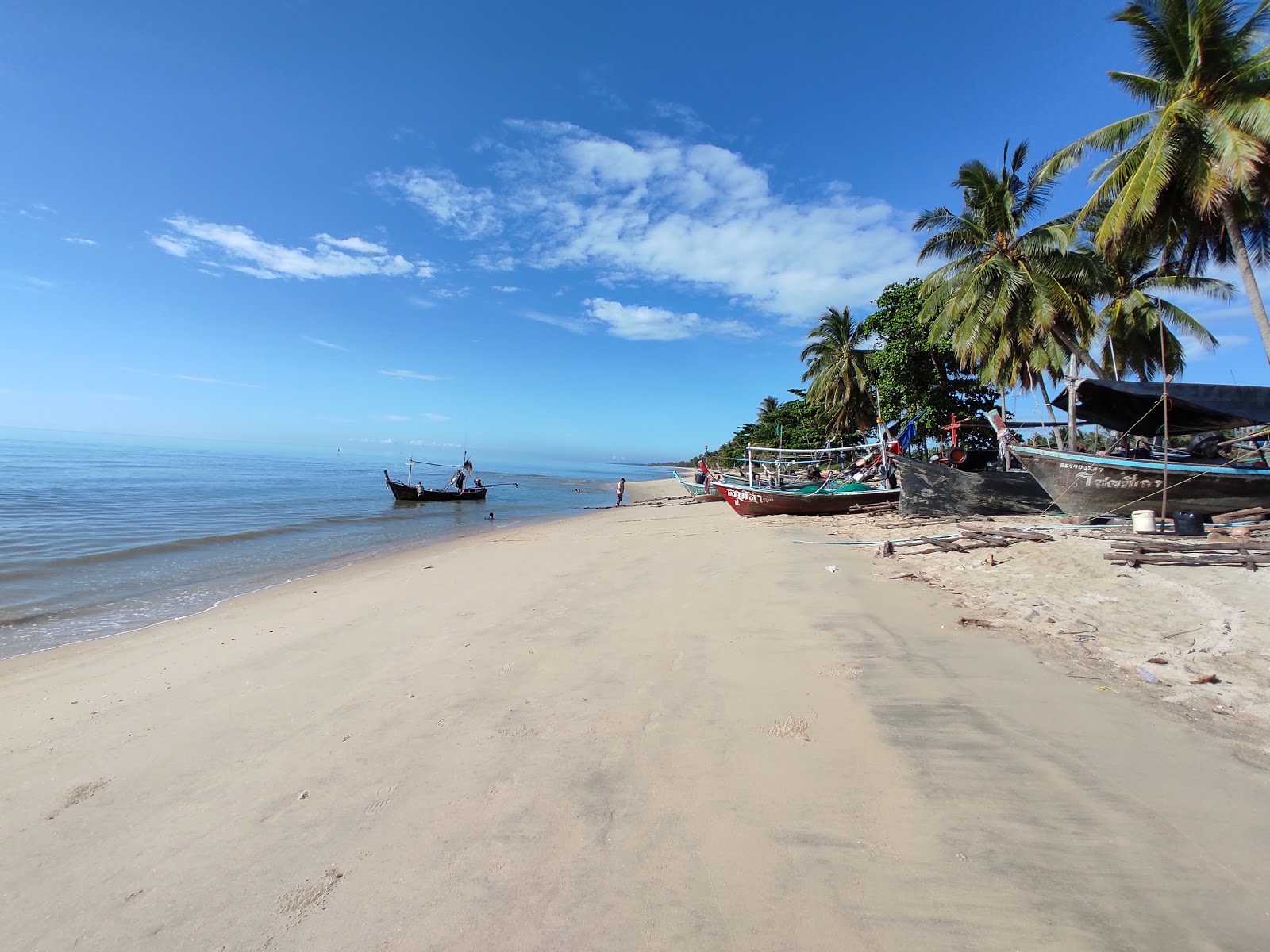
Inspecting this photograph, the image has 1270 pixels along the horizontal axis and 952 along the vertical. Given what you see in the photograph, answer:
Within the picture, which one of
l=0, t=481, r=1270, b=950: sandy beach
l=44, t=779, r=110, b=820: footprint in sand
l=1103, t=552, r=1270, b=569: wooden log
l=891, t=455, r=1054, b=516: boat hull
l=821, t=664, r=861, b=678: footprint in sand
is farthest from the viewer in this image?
l=891, t=455, r=1054, b=516: boat hull

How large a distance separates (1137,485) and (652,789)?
13.2m

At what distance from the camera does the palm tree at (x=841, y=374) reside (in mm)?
32656

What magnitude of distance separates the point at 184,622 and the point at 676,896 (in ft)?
27.6

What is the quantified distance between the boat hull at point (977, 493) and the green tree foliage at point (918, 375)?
36.6 ft

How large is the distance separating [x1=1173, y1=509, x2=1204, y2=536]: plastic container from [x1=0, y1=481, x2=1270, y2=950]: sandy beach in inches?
131

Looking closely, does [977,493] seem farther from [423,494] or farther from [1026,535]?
[423,494]

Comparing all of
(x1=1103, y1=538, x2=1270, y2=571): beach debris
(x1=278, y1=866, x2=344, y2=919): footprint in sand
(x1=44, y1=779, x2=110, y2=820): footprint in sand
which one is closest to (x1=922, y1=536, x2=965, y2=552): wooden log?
(x1=1103, y1=538, x2=1270, y2=571): beach debris

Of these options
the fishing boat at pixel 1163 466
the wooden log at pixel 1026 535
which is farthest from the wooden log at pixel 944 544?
the fishing boat at pixel 1163 466

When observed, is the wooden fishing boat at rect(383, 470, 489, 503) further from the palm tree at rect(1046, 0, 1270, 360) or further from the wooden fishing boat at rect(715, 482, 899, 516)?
the palm tree at rect(1046, 0, 1270, 360)

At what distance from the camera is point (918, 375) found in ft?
81.9

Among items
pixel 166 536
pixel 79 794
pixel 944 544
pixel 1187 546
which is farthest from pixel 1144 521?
pixel 166 536

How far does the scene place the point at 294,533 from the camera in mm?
17672

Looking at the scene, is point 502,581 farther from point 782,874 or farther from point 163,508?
point 163,508

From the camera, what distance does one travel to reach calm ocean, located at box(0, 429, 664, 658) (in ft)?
28.8
